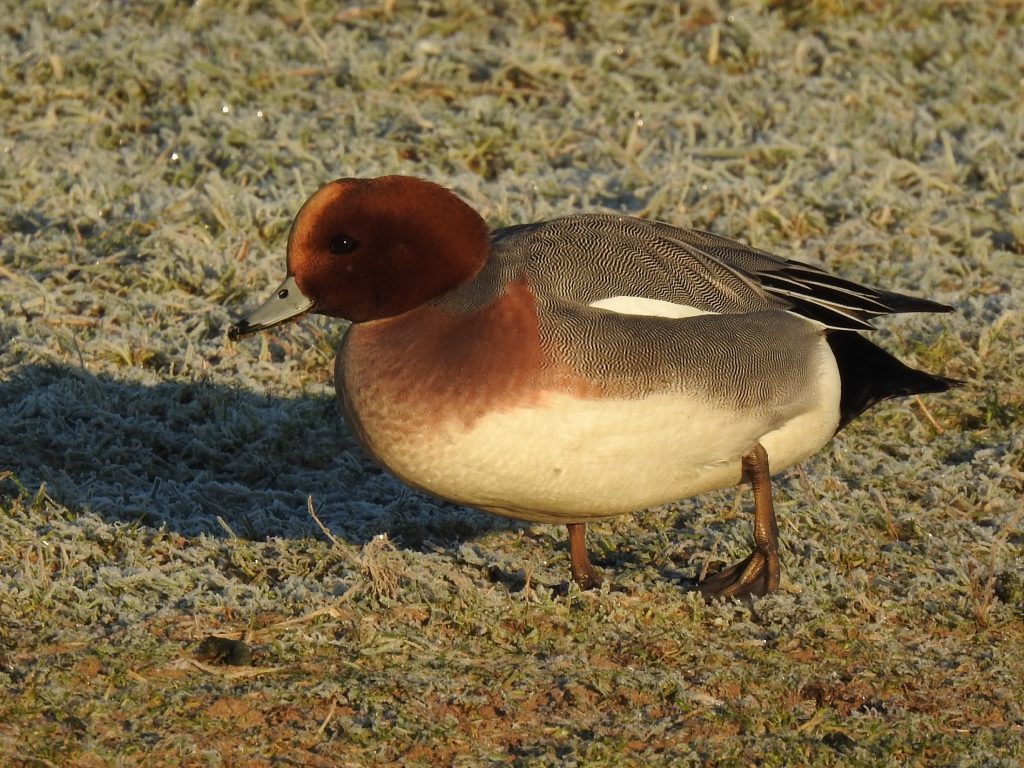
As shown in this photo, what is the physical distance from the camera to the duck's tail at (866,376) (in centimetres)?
402

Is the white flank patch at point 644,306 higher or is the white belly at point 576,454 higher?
the white flank patch at point 644,306

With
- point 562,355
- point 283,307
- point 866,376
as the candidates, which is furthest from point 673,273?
point 283,307

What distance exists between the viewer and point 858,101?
21.0 ft

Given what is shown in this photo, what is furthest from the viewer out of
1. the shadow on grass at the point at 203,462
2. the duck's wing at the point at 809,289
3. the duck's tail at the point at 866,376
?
the shadow on grass at the point at 203,462

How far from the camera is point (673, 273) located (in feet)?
12.2

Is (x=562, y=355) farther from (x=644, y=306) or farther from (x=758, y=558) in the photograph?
(x=758, y=558)

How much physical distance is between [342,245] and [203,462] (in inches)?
53.6

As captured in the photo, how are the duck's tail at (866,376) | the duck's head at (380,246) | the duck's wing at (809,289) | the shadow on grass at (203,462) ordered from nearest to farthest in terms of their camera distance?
the duck's head at (380,246), the duck's wing at (809,289), the duck's tail at (866,376), the shadow on grass at (203,462)

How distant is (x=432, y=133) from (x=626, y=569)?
8.65 ft

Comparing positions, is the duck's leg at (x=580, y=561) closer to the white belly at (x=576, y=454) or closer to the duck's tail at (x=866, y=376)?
the white belly at (x=576, y=454)

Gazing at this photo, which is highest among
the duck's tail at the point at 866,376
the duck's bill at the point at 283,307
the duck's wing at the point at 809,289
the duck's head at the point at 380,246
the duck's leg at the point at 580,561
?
the duck's head at the point at 380,246

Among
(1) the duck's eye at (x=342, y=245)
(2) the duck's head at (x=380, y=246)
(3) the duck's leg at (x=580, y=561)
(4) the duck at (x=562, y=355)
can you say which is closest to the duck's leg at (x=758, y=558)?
(4) the duck at (x=562, y=355)

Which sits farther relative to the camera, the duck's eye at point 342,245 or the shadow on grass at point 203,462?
the shadow on grass at point 203,462

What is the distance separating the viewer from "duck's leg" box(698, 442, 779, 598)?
12.5 feet
